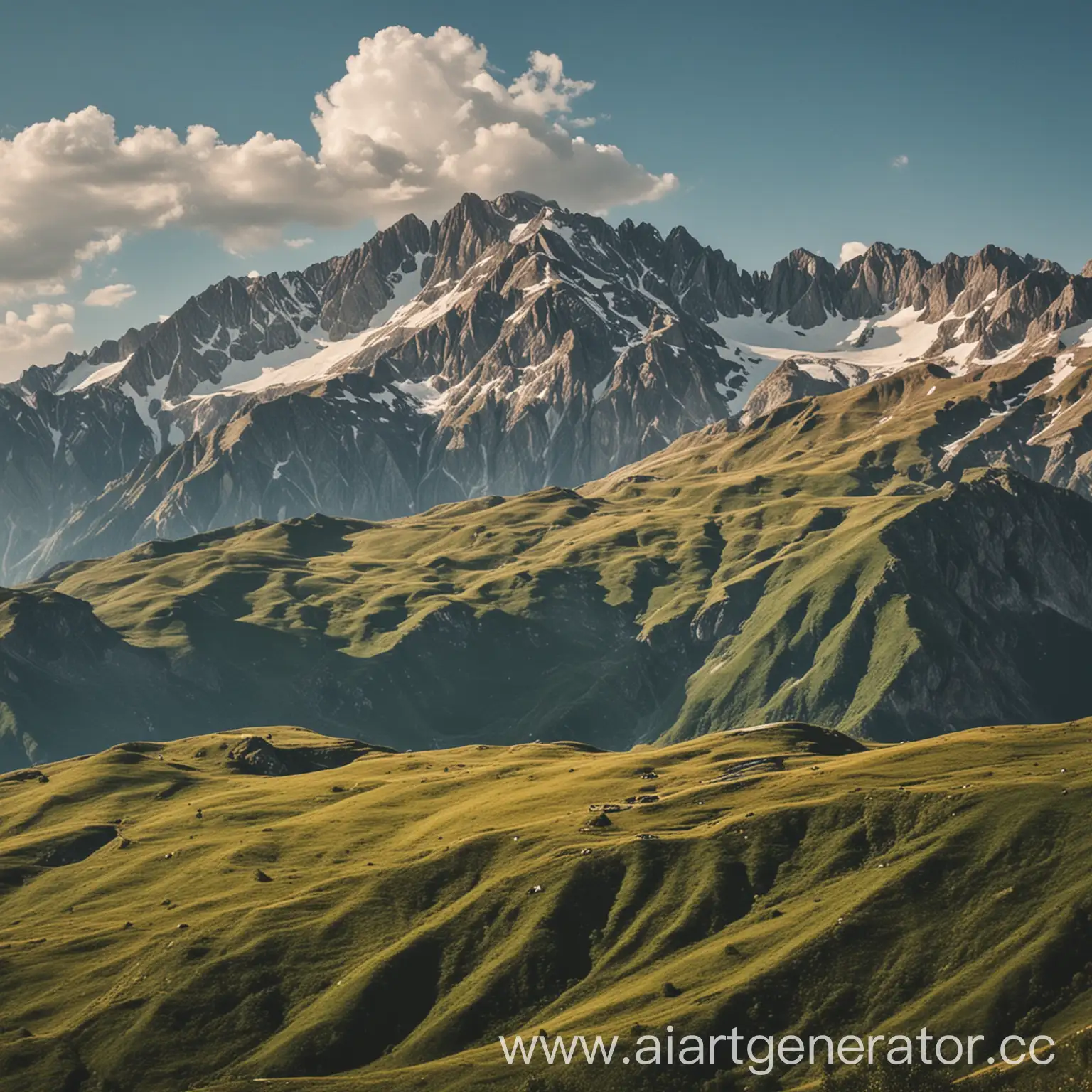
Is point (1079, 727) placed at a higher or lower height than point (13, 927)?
higher

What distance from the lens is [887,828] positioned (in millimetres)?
152375

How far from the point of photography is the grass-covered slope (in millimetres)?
125062

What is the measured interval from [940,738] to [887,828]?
1983 inches

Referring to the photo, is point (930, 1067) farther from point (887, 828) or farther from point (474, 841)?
point (474, 841)

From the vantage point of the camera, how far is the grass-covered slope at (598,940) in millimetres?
125062

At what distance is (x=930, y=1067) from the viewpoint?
110562mm

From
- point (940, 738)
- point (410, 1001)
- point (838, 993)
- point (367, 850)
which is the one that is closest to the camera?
point (838, 993)

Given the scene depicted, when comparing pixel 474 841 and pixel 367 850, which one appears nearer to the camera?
pixel 474 841

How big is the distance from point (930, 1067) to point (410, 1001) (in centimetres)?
5712

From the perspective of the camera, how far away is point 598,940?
14950 cm

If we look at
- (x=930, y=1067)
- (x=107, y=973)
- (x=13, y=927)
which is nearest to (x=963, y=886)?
(x=930, y=1067)

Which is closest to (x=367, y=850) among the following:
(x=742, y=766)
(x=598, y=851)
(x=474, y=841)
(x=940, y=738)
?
(x=474, y=841)

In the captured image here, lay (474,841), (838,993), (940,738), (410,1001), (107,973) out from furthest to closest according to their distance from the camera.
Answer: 1. (940,738)
2. (474,841)
3. (107,973)
4. (410,1001)
5. (838,993)

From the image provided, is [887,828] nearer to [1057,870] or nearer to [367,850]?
[1057,870]
